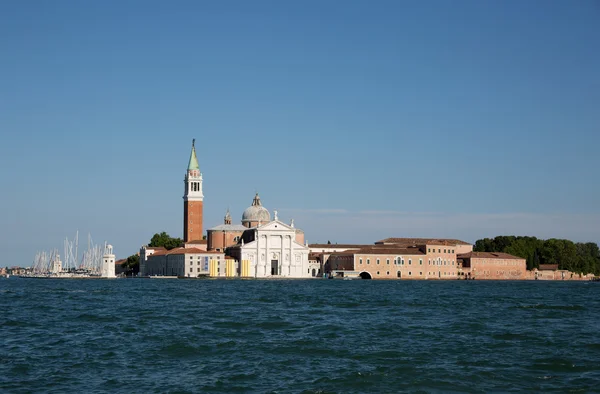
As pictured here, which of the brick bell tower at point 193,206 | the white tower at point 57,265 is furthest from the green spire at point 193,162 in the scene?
the white tower at point 57,265

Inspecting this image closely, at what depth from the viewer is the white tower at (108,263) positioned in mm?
95625

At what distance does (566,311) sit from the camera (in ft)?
100

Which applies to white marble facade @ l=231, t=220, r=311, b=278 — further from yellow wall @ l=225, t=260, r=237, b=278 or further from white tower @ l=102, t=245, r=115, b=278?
white tower @ l=102, t=245, r=115, b=278

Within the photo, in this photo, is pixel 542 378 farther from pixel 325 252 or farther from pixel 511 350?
pixel 325 252

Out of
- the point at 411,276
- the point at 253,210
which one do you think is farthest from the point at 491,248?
the point at 253,210

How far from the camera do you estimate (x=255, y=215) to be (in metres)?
100

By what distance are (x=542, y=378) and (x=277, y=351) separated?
17.7ft

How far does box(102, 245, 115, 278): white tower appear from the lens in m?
95.6

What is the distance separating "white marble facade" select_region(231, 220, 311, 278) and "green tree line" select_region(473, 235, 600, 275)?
28991 mm

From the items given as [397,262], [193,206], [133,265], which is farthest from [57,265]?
[397,262]

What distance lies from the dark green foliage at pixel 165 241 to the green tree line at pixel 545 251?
40011 millimetres

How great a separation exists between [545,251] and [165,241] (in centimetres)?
4696

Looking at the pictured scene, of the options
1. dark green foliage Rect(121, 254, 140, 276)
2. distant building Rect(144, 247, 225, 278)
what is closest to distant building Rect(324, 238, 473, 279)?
distant building Rect(144, 247, 225, 278)

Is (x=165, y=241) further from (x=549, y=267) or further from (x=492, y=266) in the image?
(x=549, y=267)
